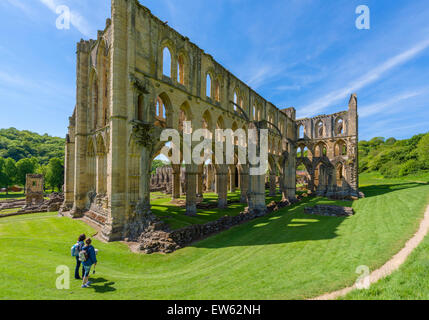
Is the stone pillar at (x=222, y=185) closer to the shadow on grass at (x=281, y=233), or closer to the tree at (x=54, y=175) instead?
the shadow on grass at (x=281, y=233)

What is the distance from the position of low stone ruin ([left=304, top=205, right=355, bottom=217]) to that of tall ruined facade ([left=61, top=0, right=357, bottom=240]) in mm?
4485

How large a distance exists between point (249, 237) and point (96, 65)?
20.0 metres

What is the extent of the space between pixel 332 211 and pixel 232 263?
12175 millimetres

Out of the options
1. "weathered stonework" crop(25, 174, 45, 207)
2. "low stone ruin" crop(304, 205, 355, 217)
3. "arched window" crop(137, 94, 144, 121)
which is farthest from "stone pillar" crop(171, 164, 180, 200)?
"weathered stonework" crop(25, 174, 45, 207)

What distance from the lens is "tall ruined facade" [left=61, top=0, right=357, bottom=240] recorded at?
13445 millimetres

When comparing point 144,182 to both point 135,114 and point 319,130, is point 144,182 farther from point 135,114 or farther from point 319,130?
point 319,130

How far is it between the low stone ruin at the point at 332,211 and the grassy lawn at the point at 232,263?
9.37 ft

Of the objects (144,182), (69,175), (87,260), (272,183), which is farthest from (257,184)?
(69,175)

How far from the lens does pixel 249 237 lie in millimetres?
12430

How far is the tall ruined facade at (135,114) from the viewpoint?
1345 cm

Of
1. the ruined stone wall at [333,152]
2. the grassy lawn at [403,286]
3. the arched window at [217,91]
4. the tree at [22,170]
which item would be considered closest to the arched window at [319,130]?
the ruined stone wall at [333,152]
